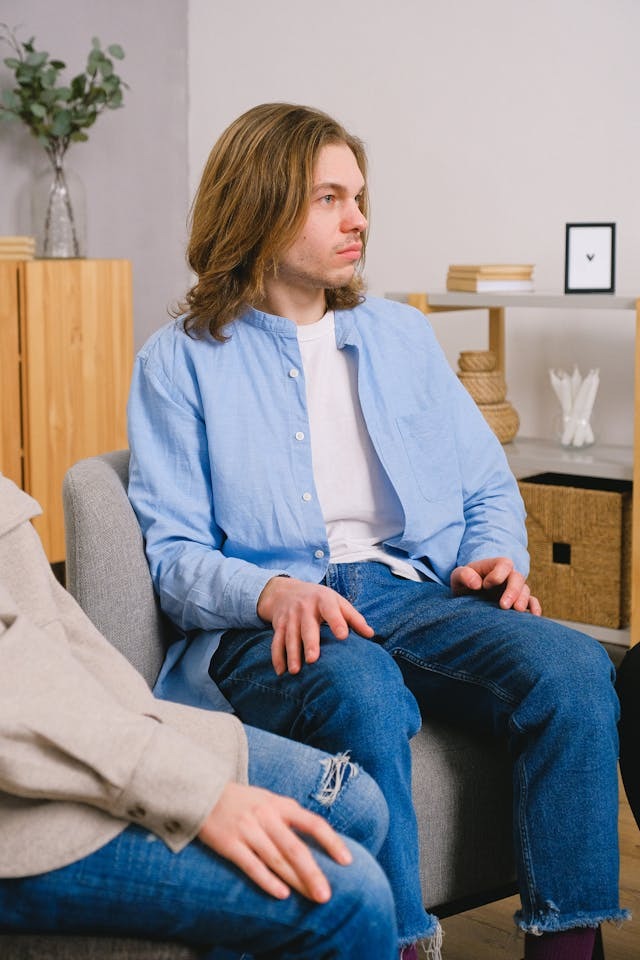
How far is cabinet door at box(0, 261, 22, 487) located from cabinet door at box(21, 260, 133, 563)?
0.03 meters

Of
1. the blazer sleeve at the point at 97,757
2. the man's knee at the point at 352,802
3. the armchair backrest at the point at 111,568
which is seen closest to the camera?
the blazer sleeve at the point at 97,757

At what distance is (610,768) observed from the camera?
1.42 meters

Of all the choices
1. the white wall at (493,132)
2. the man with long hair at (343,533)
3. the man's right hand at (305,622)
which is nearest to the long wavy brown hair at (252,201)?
the man with long hair at (343,533)

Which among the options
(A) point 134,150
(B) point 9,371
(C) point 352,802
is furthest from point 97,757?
(A) point 134,150

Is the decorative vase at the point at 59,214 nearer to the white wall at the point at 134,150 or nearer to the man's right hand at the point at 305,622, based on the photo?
the white wall at the point at 134,150

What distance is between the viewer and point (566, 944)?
138cm

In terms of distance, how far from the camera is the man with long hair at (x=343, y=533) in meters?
1.39

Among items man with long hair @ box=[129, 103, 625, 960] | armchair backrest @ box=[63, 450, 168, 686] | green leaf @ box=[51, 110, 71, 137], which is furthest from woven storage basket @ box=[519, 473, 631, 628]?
green leaf @ box=[51, 110, 71, 137]

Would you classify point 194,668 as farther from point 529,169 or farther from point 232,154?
point 529,169

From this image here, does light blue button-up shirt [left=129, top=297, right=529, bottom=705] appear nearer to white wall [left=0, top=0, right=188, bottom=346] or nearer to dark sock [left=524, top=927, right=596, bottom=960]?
dark sock [left=524, top=927, right=596, bottom=960]

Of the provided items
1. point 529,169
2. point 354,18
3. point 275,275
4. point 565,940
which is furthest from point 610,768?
point 354,18

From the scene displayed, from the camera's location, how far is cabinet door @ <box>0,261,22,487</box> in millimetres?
3510

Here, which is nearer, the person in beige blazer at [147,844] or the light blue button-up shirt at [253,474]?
the person in beige blazer at [147,844]

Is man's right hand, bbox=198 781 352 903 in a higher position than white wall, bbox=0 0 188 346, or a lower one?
lower
